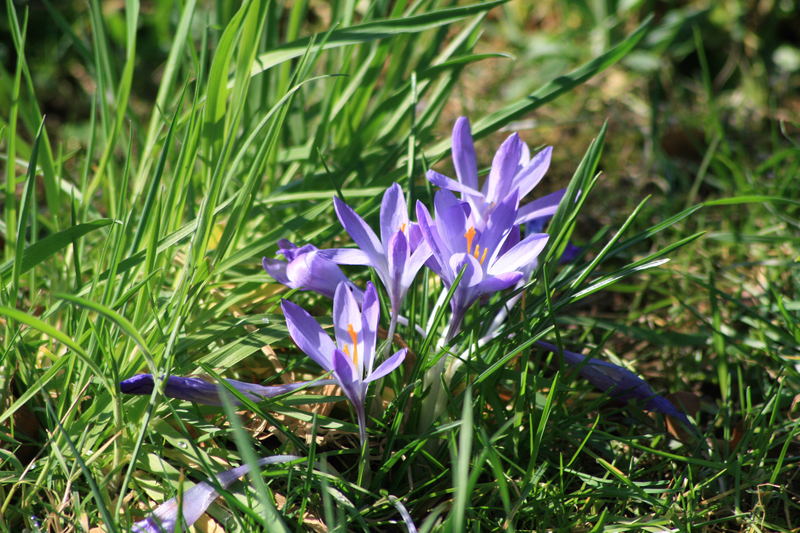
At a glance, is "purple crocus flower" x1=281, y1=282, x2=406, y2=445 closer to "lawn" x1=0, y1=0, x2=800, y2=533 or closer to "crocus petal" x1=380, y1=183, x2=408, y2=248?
"lawn" x1=0, y1=0, x2=800, y2=533

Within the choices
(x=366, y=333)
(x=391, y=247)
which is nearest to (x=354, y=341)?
(x=366, y=333)

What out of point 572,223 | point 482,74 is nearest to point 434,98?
point 572,223

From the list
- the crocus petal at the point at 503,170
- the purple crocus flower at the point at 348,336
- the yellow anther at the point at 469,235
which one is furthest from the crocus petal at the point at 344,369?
the crocus petal at the point at 503,170

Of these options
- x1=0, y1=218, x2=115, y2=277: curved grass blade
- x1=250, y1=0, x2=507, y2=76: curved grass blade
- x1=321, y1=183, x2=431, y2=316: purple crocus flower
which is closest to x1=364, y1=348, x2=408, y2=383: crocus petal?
x1=321, y1=183, x2=431, y2=316: purple crocus flower

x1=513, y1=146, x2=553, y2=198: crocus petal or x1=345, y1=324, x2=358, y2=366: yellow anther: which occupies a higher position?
x1=513, y1=146, x2=553, y2=198: crocus petal

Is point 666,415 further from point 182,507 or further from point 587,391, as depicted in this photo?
point 182,507

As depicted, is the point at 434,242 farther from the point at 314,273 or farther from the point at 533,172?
the point at 533,172
